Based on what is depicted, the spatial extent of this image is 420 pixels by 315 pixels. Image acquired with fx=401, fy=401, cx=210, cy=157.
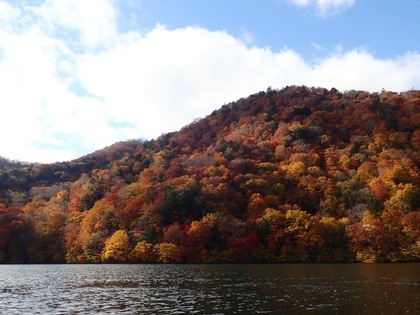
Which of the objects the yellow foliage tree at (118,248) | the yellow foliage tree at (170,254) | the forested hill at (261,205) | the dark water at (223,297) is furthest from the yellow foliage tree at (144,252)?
the dark water at (223,297)

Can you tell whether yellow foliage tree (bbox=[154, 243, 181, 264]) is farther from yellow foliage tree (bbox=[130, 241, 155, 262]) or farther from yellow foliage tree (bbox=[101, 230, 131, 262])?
yellow foliage tree (bbox=[101, 230, 131, 262])

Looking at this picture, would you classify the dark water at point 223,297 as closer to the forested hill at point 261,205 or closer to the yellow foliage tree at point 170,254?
the forested hill at point 261,205

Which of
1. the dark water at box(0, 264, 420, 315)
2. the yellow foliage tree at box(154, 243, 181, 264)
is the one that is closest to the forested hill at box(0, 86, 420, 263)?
the yellow foliage tree at box(154, 243, 181, 264)

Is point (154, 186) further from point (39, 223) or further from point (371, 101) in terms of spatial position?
point (371, 101)

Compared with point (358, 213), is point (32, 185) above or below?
above

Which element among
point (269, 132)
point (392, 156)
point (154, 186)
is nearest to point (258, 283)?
point (154, 186)

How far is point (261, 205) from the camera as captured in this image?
123062 mm

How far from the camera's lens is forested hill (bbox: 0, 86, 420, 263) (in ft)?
350

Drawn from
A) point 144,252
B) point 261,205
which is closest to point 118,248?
point 144,252

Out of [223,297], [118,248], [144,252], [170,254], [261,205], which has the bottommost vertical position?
[223,297]

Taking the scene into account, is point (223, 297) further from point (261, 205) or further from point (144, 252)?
point (261, 205)

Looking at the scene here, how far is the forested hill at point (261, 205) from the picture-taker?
10662 centimetres

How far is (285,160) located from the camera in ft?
504

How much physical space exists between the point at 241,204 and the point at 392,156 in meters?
52.5
